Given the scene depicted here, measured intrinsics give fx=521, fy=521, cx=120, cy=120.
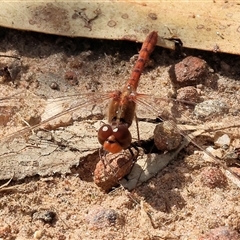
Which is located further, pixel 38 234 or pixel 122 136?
pixel 122 136

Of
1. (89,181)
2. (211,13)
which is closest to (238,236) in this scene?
(89,181)

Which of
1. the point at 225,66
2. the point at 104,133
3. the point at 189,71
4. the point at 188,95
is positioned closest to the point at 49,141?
the point at 104,133

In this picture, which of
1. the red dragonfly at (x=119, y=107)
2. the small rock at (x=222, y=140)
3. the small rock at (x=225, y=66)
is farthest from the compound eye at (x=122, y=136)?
the small rock at (x=225, y=66)

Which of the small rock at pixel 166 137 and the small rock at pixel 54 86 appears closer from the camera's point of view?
the small rock at pixel 166 137

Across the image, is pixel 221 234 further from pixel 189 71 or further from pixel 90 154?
pixel 189 71

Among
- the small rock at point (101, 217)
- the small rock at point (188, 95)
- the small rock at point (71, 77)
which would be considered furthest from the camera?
the small rock at point (71, 77)

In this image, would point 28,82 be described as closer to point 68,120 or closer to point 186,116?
point 68,120

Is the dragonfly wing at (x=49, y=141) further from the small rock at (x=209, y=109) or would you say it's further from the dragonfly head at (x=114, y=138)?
the small rock at (x=209, y=109)

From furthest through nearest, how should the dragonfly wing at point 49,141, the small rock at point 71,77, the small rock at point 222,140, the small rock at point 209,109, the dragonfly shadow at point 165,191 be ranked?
1. the small rock at point 71,77
2. the small rock at point 209,109
3. the small rock at point 222,140
4. the dragonfly wing at point 49,141
5. the dragonfly shadow at point 165,191
